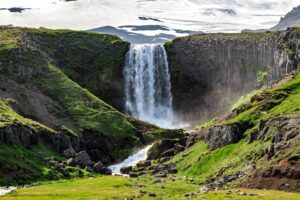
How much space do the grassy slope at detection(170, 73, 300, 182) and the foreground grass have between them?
6.54 m

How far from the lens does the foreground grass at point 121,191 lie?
85.2 m

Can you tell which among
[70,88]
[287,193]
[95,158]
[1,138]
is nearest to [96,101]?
[70,88]

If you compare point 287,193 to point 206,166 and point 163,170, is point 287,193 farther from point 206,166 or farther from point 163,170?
point 163,170

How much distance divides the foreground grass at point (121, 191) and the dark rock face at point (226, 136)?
12979 millimetres

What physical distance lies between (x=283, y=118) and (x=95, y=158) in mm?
67133

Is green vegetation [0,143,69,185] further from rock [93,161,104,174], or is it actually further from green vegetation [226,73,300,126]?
green vegetation [226,73,300,126]

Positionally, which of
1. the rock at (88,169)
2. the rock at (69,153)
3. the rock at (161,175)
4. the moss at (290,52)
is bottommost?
the rock at (88,169)

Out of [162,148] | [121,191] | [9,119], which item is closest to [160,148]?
[162,148]

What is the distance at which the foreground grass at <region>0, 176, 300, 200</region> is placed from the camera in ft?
280

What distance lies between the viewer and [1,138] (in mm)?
128250

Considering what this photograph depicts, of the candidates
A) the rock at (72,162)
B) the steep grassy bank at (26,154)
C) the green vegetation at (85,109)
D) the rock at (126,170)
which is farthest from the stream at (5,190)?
the green vegetation at (85,109)

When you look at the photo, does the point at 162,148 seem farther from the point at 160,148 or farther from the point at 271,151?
the point at 271,151

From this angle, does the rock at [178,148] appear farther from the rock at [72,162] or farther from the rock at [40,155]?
the rock at [40,155]

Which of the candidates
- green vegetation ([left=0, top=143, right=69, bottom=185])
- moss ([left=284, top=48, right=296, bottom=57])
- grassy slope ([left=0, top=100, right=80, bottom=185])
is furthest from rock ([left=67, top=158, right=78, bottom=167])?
moss ([left=284, top=48, right=296, bottom=57])
